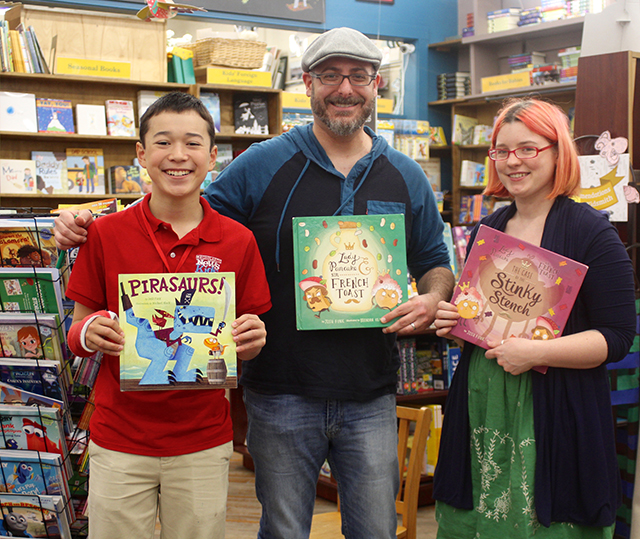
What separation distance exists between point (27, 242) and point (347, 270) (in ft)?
3.13

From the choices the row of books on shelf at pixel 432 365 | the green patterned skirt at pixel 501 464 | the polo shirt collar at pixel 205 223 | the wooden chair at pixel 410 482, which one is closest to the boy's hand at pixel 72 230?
the polo shirt collar at pixel 205 223

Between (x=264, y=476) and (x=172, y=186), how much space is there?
0.78m

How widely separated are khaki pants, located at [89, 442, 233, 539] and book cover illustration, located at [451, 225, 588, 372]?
0.72m

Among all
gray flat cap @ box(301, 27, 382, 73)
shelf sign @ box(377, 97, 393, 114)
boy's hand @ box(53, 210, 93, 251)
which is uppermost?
shelf sign @ box(377, 97, 393, 114)

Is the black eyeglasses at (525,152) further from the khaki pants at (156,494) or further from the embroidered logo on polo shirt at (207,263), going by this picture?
the khaki pants at (156,494)

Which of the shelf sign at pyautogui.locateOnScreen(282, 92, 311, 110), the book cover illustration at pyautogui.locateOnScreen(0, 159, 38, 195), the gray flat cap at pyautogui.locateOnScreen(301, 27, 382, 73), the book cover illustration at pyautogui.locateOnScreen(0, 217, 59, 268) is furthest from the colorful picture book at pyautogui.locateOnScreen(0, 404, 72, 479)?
the shelf sign at pyautogui.locateOnScreen(282, 92, 311, 110)

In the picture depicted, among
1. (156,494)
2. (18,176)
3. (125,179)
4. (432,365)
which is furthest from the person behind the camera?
(125,179)

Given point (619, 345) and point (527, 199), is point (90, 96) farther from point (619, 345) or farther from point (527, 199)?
point (619, 345)

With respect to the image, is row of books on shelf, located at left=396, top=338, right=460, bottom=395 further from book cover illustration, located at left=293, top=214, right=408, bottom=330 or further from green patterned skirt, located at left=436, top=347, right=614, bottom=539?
book cover illustration, located at left=293, top=214, right=408, bottom=330

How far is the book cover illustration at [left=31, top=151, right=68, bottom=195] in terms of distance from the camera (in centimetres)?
499

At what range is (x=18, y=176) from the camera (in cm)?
489

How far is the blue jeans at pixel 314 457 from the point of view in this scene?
1.65 m

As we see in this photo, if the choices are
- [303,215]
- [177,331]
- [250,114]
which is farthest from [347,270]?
[250,114]

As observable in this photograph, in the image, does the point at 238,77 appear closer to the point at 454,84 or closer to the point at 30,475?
the point at 454,84
